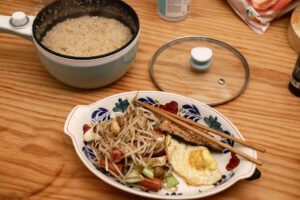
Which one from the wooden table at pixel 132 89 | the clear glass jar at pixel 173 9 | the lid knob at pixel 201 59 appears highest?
the clear glass jar at pixel 173 9

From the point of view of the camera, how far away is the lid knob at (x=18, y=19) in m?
1.19

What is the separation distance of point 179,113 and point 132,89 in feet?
0.82

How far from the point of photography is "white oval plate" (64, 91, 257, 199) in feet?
3.03

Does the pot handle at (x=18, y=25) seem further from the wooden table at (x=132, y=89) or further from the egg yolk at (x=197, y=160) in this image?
the egg yolk at (x=197, y=160)

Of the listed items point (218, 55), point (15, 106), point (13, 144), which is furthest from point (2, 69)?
point (218, 55)

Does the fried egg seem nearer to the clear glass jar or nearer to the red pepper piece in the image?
the red pepper piece

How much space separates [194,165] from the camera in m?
1.02

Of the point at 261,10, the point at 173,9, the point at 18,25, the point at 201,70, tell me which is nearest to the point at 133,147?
the point at 201,70

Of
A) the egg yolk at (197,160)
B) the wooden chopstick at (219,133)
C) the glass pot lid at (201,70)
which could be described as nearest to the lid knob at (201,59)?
the glass pot lid at (201,70)

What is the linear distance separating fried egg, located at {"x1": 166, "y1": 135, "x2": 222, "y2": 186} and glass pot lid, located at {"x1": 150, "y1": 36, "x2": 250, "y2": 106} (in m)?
0.26

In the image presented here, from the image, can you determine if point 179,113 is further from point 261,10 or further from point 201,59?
point 261,10

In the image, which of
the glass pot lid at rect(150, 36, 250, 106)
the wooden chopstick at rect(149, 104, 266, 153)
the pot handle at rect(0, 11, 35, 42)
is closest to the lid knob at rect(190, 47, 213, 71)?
the glass pot lid at rect(150, 36, 250, 106)

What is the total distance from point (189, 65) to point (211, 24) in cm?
34

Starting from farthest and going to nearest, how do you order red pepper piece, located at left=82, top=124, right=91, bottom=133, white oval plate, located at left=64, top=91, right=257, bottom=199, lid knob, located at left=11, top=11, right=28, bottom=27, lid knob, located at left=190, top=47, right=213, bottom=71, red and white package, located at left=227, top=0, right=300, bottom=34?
red and white package, located at left=227, top=0, right=300, bottom=34 < lid knob, located at left=190, top=47, right=213, bottom=71 < lid knob, located at left=11, top=11, right=28, bottom=27 < red pepper piece, located at left=82, top=124, right=91, bottom=133 < white oval plate, located at left=64, top=91, right=257, bottom=199
